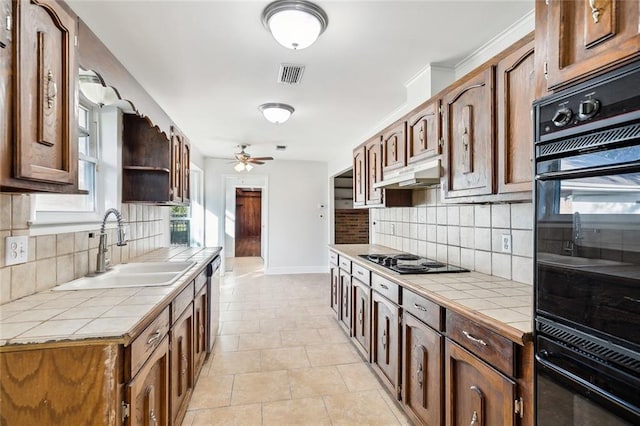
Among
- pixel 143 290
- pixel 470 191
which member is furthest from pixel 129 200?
pixel 470 191

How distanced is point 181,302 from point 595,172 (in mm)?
2001

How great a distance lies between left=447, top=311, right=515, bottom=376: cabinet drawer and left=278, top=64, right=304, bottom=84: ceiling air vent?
206 cm

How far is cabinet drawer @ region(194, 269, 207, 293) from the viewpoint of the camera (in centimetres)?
238

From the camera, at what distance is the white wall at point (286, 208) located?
21.4ft

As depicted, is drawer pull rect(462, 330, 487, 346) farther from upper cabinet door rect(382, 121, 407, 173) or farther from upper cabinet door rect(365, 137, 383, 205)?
upper cabinet door rect(365, 137, 383, 205)

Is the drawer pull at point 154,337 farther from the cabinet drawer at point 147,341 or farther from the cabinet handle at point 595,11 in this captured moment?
the cabinet handle at point 595,11

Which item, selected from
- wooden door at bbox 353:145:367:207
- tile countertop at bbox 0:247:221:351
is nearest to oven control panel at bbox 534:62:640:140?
tile countertop at bbox 0:247:221:351

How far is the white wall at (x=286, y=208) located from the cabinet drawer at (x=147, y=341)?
5.06 m

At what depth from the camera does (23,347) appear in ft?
3.31

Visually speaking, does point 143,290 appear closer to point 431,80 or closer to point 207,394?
point 207,394

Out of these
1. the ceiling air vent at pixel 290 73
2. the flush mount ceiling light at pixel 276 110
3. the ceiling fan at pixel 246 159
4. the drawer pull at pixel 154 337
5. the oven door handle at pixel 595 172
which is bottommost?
the drawer pull at pixel 154 337

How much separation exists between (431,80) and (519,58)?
106 centimetres

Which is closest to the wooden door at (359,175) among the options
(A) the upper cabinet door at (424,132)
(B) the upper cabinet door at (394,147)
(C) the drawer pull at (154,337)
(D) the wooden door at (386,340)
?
(B) the upper cabinet door at (394,147)

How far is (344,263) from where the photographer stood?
338 cm
